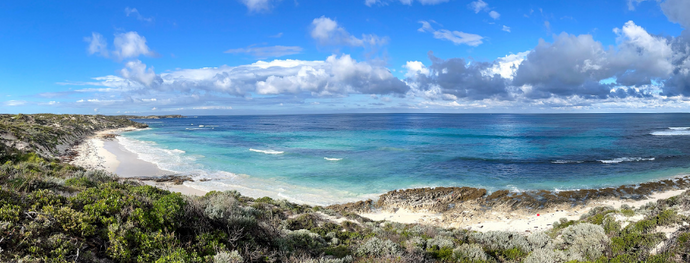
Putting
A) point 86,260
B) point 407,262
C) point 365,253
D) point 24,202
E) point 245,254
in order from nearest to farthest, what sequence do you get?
1. point 86,260
2. point 24,202
3. point 245,254
4. point 407,262
5. point 365,253

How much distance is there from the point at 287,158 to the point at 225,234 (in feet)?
88.9

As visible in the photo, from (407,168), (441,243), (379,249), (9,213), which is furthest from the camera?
(407,168)

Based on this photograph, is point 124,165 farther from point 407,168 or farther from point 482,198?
point 482,198

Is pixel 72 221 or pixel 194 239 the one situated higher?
pixel 72 221

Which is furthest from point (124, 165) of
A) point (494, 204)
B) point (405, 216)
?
point (494, 204)

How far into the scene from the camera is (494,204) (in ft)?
60.8

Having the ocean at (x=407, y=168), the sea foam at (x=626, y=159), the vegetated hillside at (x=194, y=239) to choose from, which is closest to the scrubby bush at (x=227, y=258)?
the vegetated hillside at (x=194, y=239)

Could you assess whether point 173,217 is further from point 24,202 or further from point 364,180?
point 364,180

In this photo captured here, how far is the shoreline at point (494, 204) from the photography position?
1617 centimetres

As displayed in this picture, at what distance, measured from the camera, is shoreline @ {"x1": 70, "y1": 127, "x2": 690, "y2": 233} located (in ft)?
53.1

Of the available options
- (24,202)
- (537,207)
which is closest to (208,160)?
(24,202)

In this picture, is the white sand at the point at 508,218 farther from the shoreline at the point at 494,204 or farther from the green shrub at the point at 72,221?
the green shrub at the point at 72,221

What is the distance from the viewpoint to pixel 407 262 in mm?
6590

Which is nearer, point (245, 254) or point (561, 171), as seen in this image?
point (245, 254)
